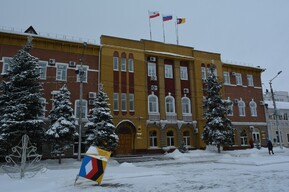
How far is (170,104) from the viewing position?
3173cm

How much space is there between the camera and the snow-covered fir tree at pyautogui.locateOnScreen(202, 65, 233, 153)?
28.3 metres

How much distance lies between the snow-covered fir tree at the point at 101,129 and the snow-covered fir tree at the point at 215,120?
1181 cm

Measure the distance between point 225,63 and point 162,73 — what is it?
10.9 m

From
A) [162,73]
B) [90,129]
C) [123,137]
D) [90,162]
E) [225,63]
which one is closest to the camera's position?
[90,162]

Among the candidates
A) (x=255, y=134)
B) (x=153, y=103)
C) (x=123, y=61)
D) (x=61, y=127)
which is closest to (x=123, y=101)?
(x=153, y=103)

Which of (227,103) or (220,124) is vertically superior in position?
(227,103)

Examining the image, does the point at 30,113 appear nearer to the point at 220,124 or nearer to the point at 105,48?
the point at 105,48

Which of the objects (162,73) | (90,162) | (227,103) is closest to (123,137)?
(162,73)

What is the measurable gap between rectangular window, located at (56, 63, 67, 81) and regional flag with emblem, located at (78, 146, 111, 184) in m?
18.5

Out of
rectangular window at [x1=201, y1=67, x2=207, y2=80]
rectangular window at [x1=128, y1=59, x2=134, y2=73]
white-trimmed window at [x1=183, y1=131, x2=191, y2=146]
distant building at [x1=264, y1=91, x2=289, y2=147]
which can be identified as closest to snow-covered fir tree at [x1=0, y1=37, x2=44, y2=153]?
rectangular window at [x1=128, y1=59, x2=134, y2=73]

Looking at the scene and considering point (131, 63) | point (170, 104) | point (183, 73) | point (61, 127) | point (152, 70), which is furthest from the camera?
point (183, 73)

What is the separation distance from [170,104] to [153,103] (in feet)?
8.01

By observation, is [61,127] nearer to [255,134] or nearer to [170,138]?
[170,138]

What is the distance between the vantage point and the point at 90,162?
9.69 metres
